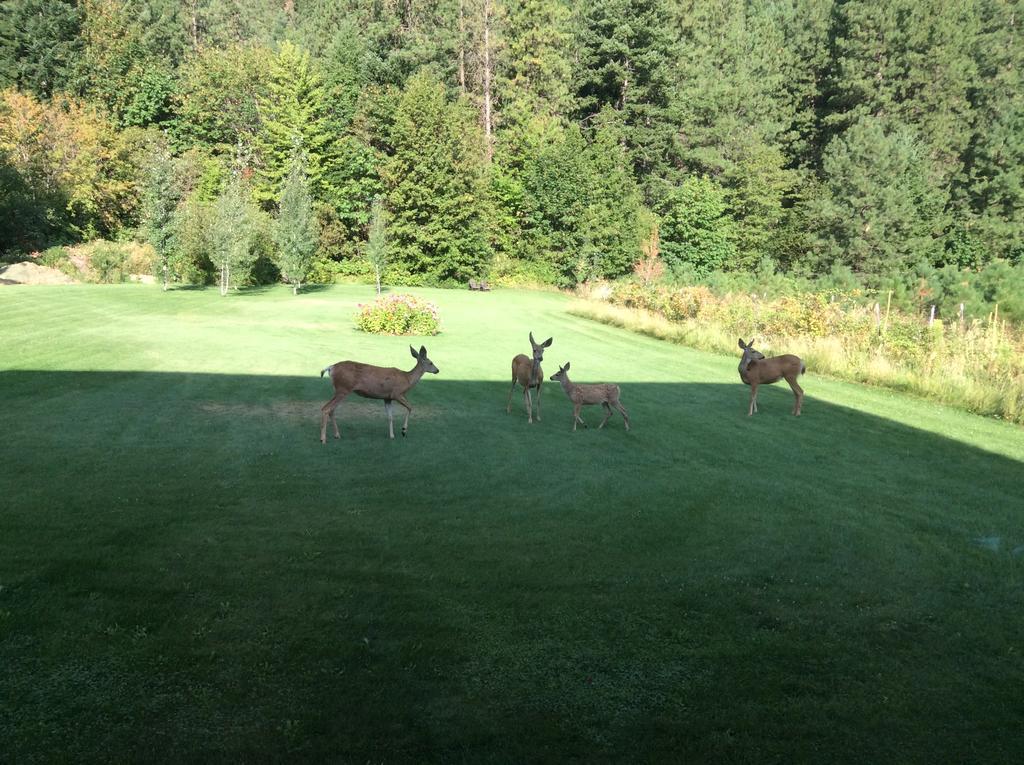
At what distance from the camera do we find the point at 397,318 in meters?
23.5

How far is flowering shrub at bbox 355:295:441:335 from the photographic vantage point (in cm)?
2345

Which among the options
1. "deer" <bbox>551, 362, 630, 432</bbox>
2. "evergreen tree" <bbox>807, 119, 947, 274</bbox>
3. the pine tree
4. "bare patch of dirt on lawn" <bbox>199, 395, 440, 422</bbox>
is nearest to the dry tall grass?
"deer" <bbox>551, 362, 630, 432</bbox>

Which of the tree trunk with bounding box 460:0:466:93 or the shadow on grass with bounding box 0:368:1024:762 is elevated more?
the tree trunk with bounding box 460:0:466:93

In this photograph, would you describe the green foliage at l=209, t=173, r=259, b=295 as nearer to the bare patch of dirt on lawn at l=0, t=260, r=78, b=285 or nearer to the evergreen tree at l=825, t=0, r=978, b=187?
the bare patch of dirt on lawn at l=0, t=260, r=78, b=285

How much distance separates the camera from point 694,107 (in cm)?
6353

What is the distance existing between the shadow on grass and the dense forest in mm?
32836

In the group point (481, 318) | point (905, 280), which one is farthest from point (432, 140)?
point (905, 280)

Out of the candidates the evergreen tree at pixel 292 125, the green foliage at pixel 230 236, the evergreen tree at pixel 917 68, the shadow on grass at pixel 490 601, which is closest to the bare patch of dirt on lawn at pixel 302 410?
the shadow on grass at pixel 490 601

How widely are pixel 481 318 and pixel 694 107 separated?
140 feet

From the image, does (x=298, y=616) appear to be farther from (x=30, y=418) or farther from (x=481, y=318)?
(x=481, y=318)

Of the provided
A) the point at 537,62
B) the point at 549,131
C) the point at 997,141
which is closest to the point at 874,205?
the point at 997,141

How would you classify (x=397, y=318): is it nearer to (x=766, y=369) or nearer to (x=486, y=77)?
(x=766, y=369)

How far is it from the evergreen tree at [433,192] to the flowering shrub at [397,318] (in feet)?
85.2

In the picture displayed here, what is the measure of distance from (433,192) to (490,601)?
4634cm
